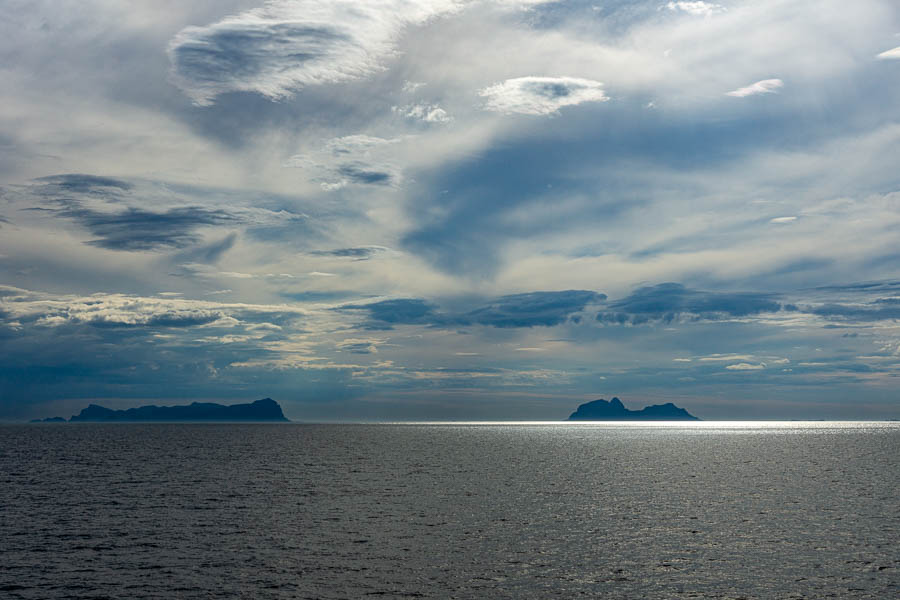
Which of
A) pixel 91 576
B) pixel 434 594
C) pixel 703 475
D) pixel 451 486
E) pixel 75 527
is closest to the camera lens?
pixel 434 594

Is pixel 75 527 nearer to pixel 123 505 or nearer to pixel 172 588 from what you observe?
pixel 123 505

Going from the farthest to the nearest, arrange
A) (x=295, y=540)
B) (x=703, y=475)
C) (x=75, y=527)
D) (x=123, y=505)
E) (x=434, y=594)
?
(x=703, y=475), (x=123, y=505), (x=75, y=527), (x=295, y=540), (x=434, y=594)

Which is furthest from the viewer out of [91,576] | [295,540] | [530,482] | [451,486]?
[530,482]

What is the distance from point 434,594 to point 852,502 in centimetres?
5979

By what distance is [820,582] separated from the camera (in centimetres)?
4094

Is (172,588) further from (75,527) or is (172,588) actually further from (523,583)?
(75,527)

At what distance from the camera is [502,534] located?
187 ft

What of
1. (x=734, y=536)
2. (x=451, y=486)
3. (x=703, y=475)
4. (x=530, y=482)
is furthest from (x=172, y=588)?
(x=703, y=475)

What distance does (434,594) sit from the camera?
38719mm

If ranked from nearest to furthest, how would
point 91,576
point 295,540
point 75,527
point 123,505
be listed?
point 91,576
point 295,540
point 75,527
point 123,505

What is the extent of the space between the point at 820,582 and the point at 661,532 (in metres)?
17.5

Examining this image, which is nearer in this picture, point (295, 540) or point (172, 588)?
point (172, 588)

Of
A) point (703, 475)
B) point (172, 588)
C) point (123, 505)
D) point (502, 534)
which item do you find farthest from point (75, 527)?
point (703, 475)

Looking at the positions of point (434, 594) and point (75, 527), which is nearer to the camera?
point (434, 594)
